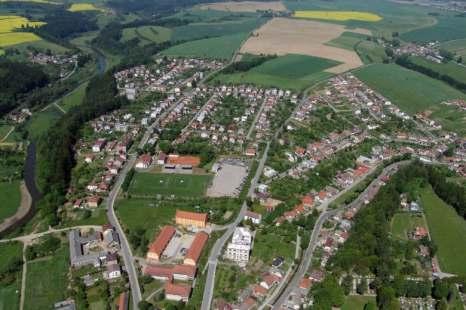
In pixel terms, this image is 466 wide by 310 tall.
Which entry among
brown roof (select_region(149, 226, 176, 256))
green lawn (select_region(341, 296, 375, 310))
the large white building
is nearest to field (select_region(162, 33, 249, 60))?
brown roof (select_region(149, 226, 176, 256))

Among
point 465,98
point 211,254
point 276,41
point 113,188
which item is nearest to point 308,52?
point 276,41

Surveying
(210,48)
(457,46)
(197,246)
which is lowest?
(197,246)

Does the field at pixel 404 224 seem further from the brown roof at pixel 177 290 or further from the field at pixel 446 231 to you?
the brown roof at pixel 177 290

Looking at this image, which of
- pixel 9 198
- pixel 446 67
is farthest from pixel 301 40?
pixel 9 198

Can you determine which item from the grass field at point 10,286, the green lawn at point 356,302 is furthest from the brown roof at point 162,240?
the green lawn at point 356,302

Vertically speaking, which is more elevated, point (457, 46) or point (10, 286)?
point (457, 46)

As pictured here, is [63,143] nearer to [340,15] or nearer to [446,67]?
[446,67]
